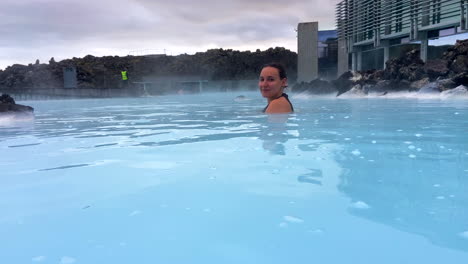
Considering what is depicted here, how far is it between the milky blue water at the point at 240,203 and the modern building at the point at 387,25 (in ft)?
43.8

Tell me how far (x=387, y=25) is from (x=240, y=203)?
2048 centimetres

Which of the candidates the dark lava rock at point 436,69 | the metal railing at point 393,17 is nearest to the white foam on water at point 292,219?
the dark lava rock at point 436,69

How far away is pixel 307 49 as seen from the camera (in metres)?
28.7

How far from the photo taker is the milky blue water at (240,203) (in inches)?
57.0

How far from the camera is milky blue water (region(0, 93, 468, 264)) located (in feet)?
4.75

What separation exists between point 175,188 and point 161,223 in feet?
1.94

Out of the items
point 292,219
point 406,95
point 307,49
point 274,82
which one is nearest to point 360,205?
point 292,219

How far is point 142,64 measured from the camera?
33781 millimetres

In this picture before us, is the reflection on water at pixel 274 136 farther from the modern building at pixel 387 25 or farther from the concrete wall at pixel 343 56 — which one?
the concrete wall at pixel 343 56

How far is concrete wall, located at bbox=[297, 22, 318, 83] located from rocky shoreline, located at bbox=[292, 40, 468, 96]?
1163cm

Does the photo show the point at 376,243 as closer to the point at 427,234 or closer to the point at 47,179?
the point at 427,234

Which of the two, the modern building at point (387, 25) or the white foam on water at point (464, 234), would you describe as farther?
the modern building at point (387, 25)

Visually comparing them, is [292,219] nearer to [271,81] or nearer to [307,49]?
[271,81]

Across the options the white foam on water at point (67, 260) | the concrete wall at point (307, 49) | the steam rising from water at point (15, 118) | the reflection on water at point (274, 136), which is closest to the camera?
the white foam on water at point (67, 260)
